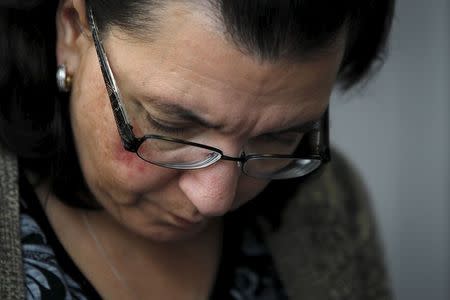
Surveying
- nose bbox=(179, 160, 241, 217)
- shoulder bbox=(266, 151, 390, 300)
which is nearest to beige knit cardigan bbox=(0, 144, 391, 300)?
shoulder bbox=(266, 151, 390, 300)

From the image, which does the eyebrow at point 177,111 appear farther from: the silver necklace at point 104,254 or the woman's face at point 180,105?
the silver necklace at point 104,254

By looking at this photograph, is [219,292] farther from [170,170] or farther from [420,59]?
[420,59]

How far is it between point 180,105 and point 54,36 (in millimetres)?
372

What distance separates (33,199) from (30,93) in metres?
0.23

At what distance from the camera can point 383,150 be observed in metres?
3.67

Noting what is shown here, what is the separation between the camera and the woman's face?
1287 millimetres

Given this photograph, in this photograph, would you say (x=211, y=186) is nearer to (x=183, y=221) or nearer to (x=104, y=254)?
(x=183, y=221)

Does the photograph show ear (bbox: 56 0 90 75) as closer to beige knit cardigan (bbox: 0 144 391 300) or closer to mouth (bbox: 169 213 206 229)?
mouth (bbox: 169 213 206 229)

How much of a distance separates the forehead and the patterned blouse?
1.27 feet

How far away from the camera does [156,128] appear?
1378 millimetres

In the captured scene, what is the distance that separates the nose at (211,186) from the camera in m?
1.41

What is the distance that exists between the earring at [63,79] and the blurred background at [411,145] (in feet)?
7.27

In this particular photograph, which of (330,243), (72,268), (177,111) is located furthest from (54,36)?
(330,243)

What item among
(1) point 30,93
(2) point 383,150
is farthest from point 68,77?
(2) point 383,150
